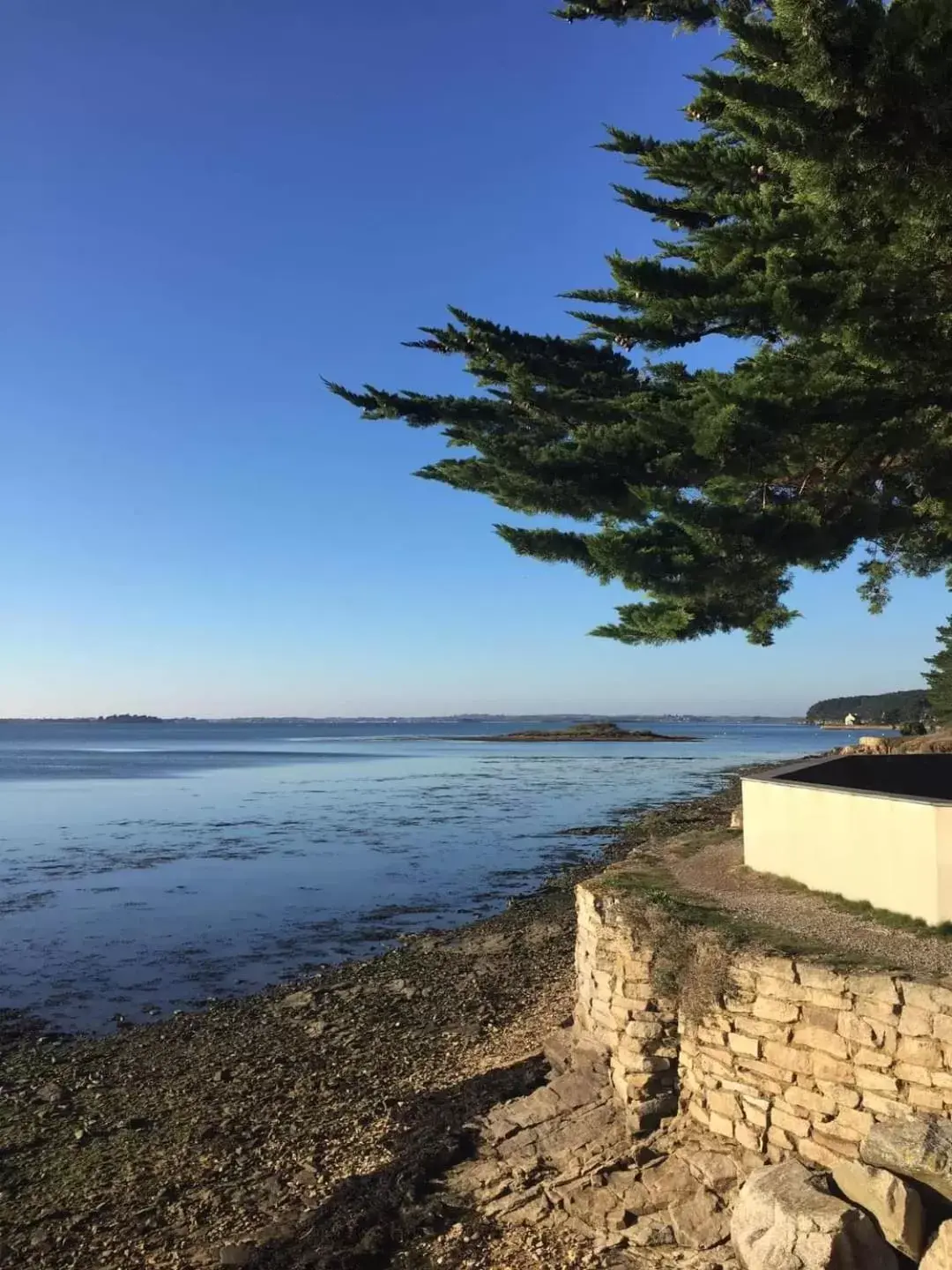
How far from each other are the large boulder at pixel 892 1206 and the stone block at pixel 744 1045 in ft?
3.43

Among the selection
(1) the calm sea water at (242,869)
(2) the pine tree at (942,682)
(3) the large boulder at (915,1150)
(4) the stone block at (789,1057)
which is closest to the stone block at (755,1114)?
(4) the stone block at (789,1057)

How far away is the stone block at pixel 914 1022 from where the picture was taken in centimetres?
503

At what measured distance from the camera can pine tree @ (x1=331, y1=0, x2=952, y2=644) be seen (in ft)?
17.8

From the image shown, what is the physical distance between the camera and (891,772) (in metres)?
11.8

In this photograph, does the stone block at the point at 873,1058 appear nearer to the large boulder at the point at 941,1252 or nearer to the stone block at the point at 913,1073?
the stone block at the point at 913,1073

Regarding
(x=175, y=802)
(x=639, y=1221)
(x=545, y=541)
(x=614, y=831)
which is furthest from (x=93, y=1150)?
(x=175, y=802)

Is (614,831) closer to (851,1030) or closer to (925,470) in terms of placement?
(925,470)

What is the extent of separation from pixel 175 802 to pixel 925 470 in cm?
3353

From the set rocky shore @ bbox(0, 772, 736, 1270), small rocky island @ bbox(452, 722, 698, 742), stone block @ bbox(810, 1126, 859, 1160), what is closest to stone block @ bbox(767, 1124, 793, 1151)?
Answer: stone block @ bbox(810, 1126, 859, 1160)

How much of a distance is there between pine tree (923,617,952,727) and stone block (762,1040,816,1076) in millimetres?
40149

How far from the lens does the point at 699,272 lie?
8633 mm

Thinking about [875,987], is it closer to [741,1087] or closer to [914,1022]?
[914,1022]

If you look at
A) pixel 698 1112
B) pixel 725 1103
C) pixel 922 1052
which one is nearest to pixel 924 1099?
pixel 922 1052

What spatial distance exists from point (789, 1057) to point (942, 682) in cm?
4471
